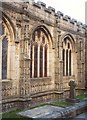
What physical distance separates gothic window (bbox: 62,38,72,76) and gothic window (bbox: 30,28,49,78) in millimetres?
2651

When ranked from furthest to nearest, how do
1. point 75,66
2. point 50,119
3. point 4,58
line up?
1. point 75,66
2. point 4,58
3. point 50,119

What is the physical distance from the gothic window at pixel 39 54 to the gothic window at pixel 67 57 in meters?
2.65

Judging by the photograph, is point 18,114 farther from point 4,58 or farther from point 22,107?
point 4,58

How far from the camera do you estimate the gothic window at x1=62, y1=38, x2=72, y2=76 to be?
683 inches

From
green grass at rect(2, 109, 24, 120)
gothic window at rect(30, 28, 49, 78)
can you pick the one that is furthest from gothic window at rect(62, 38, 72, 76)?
green grass at rect(2, 109, 24, 120)

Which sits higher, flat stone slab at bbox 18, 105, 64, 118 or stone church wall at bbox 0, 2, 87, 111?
stone church wall at bbox 0, 2, 87, 111

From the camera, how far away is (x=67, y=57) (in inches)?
704

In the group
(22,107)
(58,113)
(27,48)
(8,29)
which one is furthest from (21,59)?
(58,113)

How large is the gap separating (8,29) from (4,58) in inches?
64.4

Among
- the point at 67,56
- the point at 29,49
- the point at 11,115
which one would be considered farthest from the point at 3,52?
the point at 67,56

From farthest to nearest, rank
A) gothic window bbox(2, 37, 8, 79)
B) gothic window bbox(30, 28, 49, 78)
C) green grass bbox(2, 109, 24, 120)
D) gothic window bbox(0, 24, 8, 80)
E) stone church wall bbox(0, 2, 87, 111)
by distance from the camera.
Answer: gothic window bbox(30, 28, 49, 78), stone church wall bbox(0, 2, 87, 111), gothic window bbox(2, 37, 8, 79), gothic window bbox(0, 24, 8, 80), green grass bbox(2, 109, 24, 120)

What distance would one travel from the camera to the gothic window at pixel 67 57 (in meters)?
17.4

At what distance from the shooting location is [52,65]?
607 inches

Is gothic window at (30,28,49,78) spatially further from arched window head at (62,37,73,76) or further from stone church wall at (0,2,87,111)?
arched window head at (62,37,73,76)
